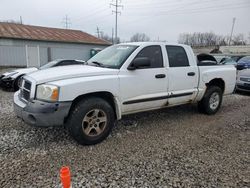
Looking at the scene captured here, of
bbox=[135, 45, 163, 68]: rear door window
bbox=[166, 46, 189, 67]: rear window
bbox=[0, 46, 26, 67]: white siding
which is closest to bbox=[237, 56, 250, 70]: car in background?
bbox=[166, 46, 189, 67]: rear window

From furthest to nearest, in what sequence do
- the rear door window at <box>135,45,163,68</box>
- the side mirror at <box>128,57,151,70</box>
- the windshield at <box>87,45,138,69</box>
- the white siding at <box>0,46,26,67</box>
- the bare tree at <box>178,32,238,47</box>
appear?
the bare tree at <box>178,32,238,47</box>
the white siding at <box>0,46,26,67</box>
the rear door window at <box>135,45,163,68</box>
the windshield at <box>87,45,138,69</box>
the side mirror at <box>128,57,151,70</box>

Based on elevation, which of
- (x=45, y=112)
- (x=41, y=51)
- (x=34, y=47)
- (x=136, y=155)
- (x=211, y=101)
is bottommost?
(x=136, y=155)

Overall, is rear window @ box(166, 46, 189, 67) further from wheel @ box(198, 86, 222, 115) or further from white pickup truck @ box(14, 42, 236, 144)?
wheel @ box(198, 86, 222, 115)

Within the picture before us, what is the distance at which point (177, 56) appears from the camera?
4426mm

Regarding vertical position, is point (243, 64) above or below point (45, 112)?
above

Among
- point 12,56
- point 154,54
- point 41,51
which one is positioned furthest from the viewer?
point 41,51

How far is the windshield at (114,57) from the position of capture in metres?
3.71

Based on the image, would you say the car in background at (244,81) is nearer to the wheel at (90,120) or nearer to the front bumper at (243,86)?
the front bumper at (243,86)

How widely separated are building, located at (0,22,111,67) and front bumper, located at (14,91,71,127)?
1747 cm

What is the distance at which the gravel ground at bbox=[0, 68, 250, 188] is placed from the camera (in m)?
2.52

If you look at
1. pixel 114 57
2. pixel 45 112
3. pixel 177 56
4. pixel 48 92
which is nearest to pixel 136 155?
pixel 45 112

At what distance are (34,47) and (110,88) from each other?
18297mm

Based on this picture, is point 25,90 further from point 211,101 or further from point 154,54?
point 211,101

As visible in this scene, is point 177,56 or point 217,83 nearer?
point 177,56
